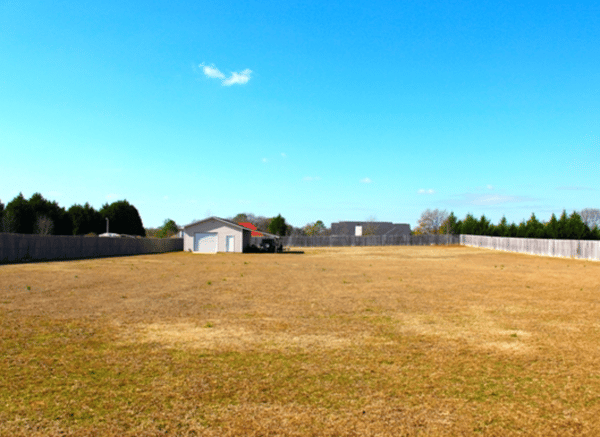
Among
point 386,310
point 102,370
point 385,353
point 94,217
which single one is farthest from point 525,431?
point 94,217

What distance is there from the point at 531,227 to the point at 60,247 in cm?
5498

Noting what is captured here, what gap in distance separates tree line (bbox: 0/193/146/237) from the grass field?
2194 inches

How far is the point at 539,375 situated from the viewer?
571 centimetres

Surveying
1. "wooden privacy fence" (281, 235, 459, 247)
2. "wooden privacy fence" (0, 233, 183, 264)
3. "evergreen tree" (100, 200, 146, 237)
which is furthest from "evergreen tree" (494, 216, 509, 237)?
"evergreen tree" (100, 200, 146, 237)

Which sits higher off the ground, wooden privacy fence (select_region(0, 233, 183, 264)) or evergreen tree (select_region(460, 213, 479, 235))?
evergreen tree (select_region(460, 213, 479, 235))

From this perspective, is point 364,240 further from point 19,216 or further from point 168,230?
point 19,216

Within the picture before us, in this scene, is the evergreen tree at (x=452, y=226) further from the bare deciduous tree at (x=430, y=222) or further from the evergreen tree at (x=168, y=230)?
the evergreen tree at (x=168, y=230)

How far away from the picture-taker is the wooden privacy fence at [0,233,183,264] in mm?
28358

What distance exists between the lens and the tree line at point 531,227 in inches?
1973

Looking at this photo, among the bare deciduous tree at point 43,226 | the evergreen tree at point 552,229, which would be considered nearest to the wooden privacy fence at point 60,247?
the bare deciduous tree at point 43,226

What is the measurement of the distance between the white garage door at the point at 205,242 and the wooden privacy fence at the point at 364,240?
26.4 metres

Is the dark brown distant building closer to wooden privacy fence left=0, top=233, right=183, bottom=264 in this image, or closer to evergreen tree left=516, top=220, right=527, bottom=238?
evergreen tree left=516, top=220, right=527, bottom=238

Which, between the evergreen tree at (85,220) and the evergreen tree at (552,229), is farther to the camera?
the evergreen tree at (85,220)

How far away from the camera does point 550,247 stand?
4259 cm
